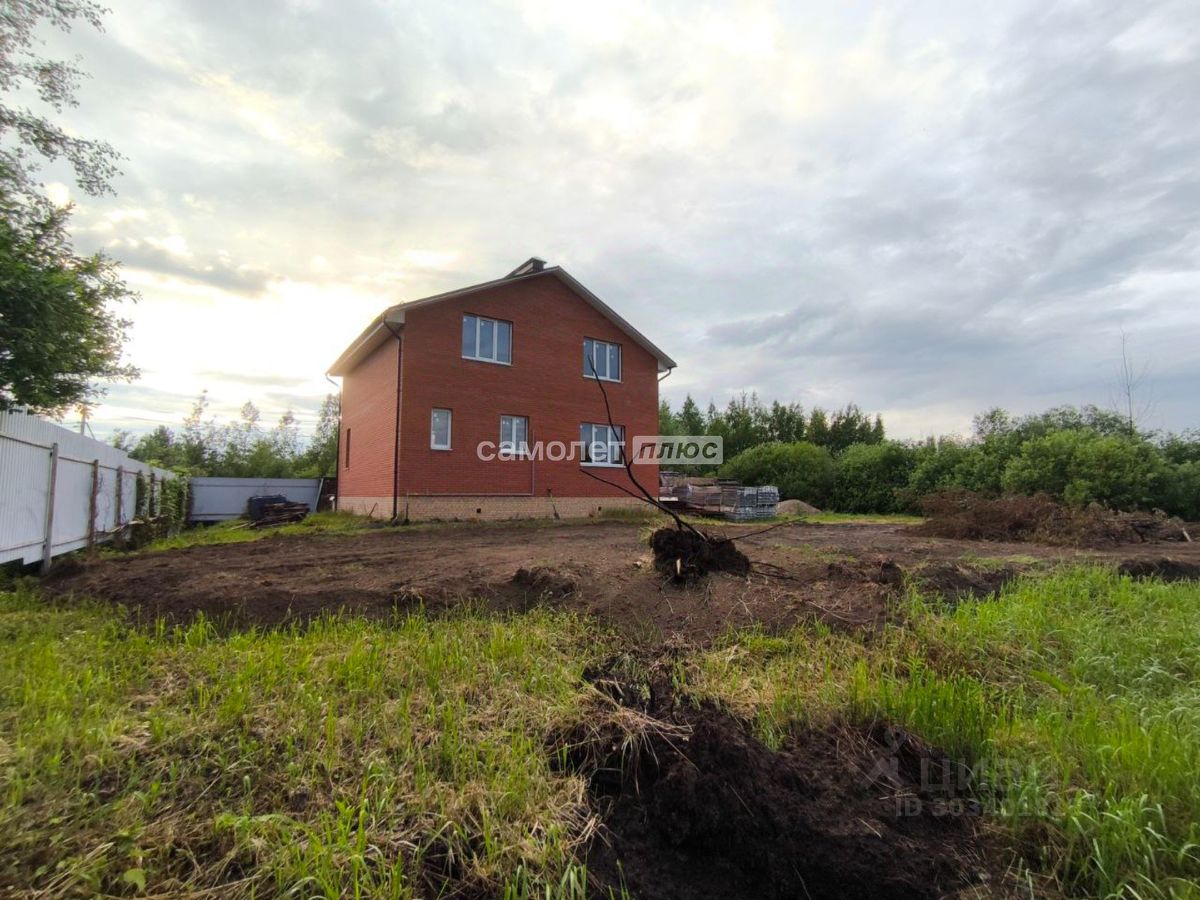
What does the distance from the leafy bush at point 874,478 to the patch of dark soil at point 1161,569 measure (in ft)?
55.5

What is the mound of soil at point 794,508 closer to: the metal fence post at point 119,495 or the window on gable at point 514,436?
the window on gable at point 514,436

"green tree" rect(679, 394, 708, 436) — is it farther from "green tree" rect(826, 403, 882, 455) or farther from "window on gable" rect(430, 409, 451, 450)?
"window on gable" rect(430, 409, 451, 450)

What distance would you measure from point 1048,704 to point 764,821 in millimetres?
2073

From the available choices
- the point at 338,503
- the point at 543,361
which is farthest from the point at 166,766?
the point at 338,503

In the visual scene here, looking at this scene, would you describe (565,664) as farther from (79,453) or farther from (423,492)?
(423,492)

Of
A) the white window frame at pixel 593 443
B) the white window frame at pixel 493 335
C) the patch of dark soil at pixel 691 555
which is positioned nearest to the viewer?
the patch of dark soil at pixel 691 555

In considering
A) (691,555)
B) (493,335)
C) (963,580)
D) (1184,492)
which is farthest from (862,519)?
(691,555)

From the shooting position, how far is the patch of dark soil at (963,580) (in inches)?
203

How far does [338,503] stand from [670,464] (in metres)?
19.7

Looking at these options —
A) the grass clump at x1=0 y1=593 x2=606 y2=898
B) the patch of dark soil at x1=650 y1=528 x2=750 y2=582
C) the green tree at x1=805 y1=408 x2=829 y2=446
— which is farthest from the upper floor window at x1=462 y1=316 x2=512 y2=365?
the green tree at x1=805 y1=408 x2=829 y2=446

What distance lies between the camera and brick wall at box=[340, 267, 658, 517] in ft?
47.9

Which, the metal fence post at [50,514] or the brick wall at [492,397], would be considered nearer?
the metal fence post at [50,514]

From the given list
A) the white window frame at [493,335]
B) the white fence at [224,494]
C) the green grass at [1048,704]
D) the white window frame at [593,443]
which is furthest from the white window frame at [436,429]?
the green grass at [1048,704]

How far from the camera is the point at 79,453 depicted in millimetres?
8164
